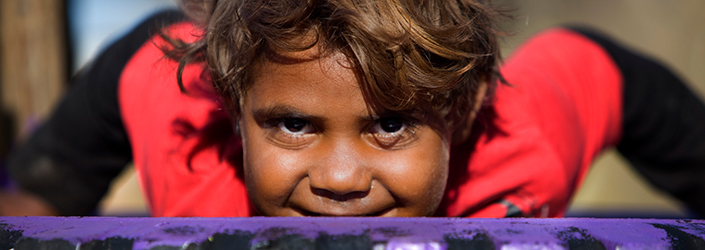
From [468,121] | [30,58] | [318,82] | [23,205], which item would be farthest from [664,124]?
[30,58]

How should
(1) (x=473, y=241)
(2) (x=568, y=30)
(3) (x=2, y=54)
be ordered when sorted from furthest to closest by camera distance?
(3) (x=2, y=54)
(2) (x=568, y=30)
(1) (x=473, y=241)

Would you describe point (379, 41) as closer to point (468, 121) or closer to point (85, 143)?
point (468, 121)

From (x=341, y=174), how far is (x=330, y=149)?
30 mm

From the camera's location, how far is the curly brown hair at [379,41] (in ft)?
1.70

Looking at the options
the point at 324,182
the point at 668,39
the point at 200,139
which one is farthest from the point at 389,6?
the point at 668,39

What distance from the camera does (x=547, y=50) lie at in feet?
3.76

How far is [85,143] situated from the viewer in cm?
112

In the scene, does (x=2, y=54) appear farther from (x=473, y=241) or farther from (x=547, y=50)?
(x=473, y=241)

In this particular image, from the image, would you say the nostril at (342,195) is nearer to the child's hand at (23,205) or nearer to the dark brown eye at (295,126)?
the dark brown eye at (295,126)

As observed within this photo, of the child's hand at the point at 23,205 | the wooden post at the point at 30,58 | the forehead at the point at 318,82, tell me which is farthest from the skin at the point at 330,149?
the wooden post at the point at 30,58

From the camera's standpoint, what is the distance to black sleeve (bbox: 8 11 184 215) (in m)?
1.10

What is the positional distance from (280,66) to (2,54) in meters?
1.89

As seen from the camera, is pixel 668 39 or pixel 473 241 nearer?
pixel 473 241

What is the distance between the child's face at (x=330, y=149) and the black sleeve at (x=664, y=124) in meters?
0.72
